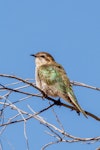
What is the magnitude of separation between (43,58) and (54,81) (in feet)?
3.56

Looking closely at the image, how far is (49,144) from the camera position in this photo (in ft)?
11.2

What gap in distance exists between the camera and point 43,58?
6188mm

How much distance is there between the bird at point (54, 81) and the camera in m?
4.82

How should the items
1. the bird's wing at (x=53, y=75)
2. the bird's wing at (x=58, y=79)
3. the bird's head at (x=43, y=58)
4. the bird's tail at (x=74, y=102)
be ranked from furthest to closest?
the bird's head at (x=43, y=58) < the bird's wing at (x=53, y=75) < the bird's wing at (x=58, y=79) < the bird's tail at (x=74, y=102)

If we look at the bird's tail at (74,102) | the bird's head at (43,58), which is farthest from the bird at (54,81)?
the bird's head at (43,58)

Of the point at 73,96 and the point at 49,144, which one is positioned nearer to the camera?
the point at 49,144

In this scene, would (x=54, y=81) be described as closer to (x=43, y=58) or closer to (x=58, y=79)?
(x=58, y=79)

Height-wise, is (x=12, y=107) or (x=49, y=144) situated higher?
(x=12, y=107)

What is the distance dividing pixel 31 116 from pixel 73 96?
4.17 ft

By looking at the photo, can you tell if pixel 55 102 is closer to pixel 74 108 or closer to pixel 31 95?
pixel 74 108

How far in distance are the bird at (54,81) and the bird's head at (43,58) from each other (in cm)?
11

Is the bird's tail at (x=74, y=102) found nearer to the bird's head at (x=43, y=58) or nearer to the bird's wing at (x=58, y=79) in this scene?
the bird's wing at (x=58, y=79)

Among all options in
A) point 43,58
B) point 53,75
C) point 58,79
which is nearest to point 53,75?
point 53,75

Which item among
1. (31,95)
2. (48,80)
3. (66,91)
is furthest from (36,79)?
(31,95)
